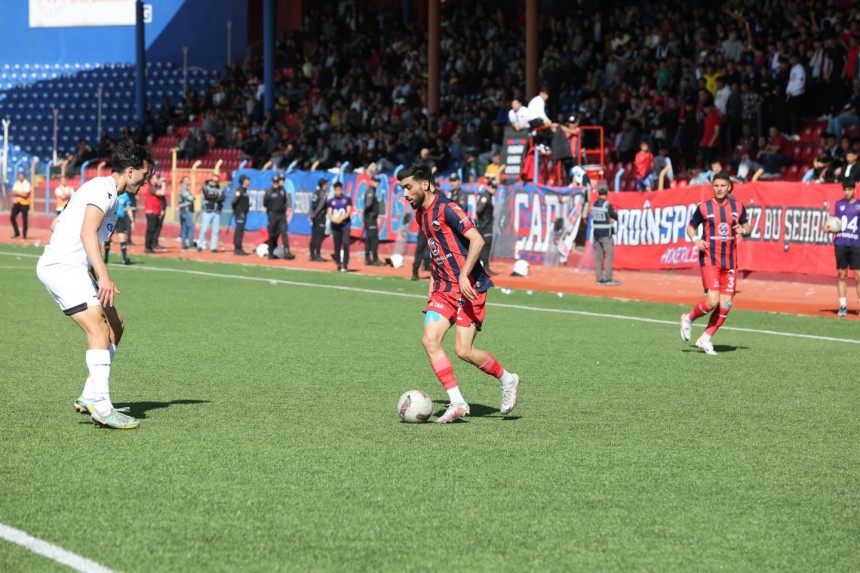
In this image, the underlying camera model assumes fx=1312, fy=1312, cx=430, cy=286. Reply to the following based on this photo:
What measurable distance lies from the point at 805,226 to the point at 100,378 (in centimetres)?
1721

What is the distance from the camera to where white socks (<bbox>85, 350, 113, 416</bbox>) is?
8977 mm

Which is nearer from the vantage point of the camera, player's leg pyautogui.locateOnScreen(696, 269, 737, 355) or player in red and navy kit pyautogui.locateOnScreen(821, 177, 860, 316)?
player's leg pyautogui.locateOnScreen(696, 269, 737, 355)

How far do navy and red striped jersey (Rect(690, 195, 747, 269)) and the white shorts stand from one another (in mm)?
7709

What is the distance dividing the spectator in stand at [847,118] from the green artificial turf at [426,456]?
1146cm

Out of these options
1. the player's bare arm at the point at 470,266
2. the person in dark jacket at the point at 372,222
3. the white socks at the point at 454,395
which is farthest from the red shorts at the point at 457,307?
the person in dark jacket at the point at 372,222

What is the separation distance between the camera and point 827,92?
27.6m

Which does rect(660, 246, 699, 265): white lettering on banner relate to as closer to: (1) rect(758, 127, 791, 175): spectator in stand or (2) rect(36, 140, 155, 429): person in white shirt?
(1) rect(758, 127, 791, 175): spectator in stand

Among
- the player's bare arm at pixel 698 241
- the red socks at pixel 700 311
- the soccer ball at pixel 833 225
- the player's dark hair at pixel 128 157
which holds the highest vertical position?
the player's dark hair at pixel 128 157

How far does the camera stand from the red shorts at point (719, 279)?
1459 cm

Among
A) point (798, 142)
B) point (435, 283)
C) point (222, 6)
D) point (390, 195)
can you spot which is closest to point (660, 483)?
point (435, 283)

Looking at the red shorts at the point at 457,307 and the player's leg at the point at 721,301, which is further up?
the red shorts at the point at 457,307

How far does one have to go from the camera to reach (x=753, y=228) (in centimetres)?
2445

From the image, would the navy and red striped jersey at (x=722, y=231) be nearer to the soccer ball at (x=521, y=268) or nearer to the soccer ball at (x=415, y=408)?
the soccer ball at (x=415, y=408)

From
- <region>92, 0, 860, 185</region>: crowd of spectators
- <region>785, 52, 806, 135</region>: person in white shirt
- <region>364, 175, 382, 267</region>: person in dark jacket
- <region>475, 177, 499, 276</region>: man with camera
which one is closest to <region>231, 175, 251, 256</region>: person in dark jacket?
<region>92, 0, 860, 185</region>: crowd of spectators
